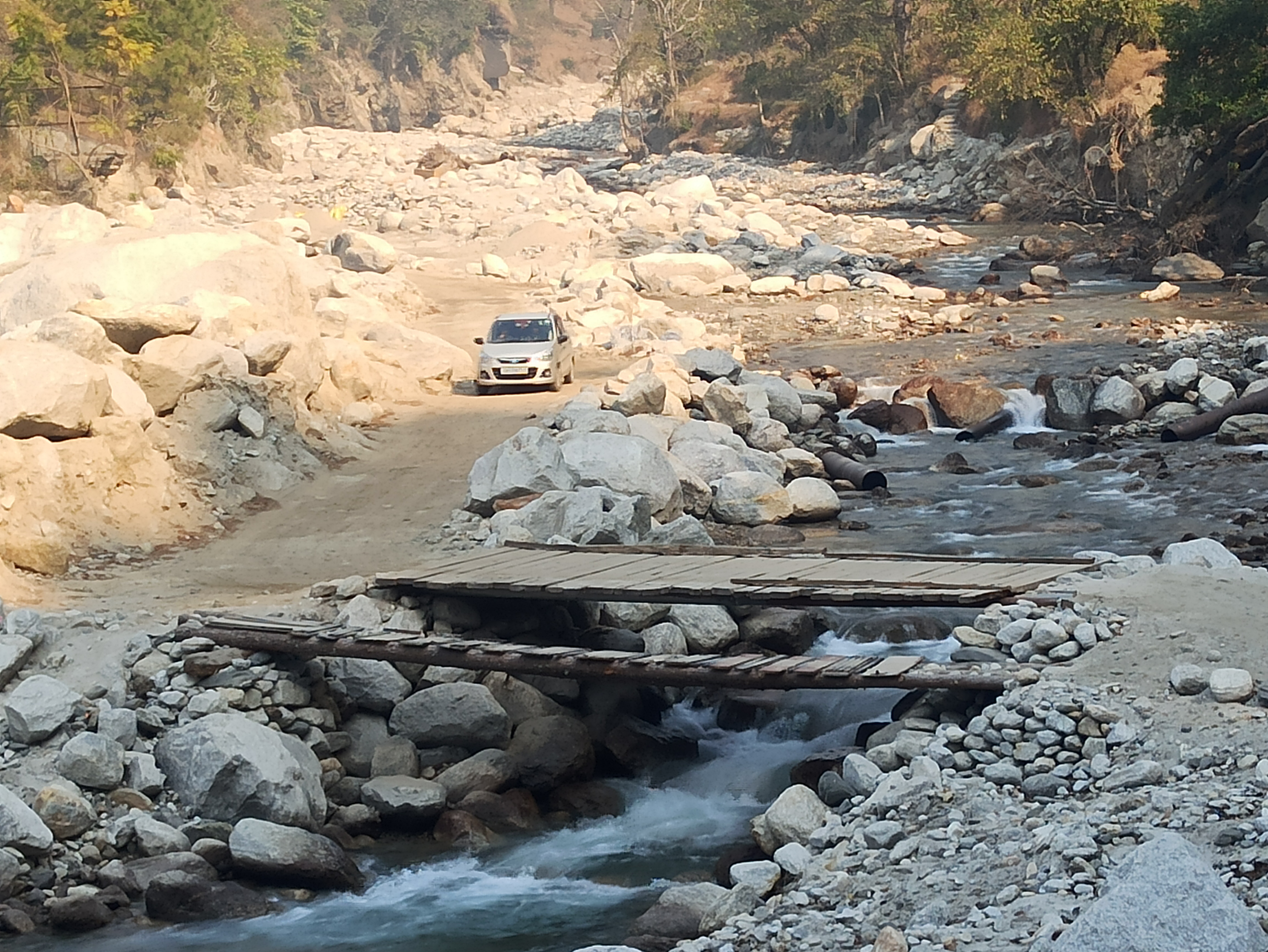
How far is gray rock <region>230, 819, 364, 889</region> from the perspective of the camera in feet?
35.5

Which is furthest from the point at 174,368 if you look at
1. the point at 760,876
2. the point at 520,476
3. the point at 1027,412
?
the point at 1027,412

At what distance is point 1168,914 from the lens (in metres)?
6.41

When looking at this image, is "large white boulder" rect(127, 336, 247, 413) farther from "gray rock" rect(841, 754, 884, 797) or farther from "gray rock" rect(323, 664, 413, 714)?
"gray rock" rect(841, 754, 884, 797)

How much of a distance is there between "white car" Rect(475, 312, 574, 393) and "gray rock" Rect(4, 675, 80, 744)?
14.2 m

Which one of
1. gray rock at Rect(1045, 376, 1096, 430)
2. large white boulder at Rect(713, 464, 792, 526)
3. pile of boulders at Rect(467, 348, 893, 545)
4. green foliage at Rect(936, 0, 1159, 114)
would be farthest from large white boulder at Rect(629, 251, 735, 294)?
large white boulder at Rect(713, 464, 792, 526)

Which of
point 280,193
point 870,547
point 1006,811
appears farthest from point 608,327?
point 280,193

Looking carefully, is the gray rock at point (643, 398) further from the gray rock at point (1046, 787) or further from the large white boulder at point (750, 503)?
the gray rock at point (1046, 787)

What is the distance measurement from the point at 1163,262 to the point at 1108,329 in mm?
8234

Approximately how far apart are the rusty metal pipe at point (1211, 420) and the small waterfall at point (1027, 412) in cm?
241

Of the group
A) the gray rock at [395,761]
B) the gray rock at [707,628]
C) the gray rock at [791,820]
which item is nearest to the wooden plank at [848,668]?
the gray rock at [791,820]

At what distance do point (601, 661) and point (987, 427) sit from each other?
47.7ft

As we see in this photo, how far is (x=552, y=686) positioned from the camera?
47.1 feet

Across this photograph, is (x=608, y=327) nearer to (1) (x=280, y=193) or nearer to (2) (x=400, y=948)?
(2) (x=400, y=948)

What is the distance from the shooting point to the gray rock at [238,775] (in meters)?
11.6
